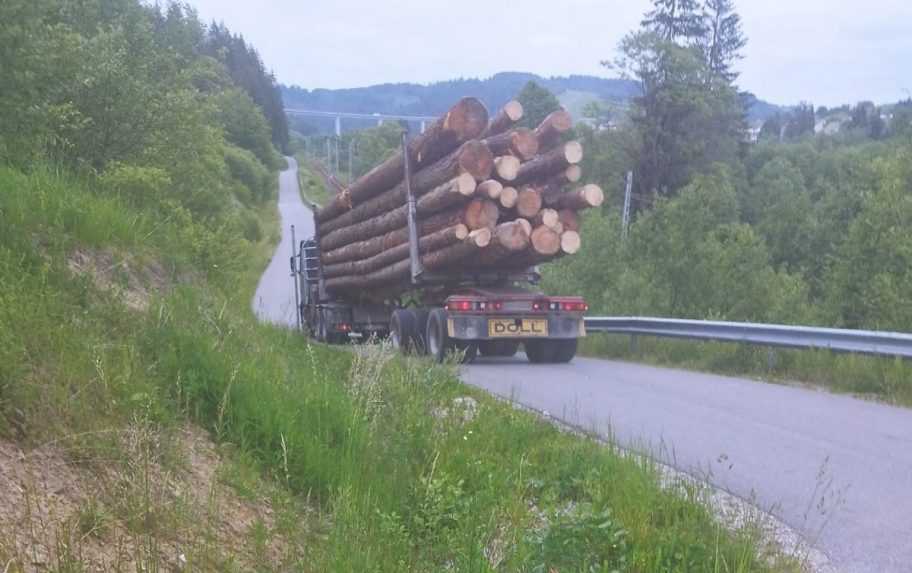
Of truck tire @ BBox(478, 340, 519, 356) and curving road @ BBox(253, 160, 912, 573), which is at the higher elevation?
curving road @ BBox(253, 160, 912, 573)

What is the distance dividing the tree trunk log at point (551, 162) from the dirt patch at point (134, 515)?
1117cm

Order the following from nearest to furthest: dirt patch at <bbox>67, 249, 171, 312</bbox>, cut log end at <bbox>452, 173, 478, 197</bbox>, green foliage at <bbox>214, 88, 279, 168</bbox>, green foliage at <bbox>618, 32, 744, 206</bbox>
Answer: dirt patch at <bbox>67, 249, 171, 312</bbox>, cut log end at <bbox>452, 173, 478, 197</bbox>, green foliage at <bbox>618, 32, 744, 206</bbox>, green foliage at <bbox>214, 88, 279, 168</bbox>

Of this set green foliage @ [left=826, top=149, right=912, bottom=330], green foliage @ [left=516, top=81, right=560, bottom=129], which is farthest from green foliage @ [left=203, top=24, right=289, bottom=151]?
green foliage @ [left=826, top=149, right=912, bottom=330]

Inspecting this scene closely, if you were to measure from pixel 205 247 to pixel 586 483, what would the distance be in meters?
9.43

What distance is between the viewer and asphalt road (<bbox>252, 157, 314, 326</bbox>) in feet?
53.2

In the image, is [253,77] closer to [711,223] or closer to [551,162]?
[711,223]

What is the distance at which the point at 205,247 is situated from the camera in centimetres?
1435

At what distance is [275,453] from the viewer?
17.8 feet

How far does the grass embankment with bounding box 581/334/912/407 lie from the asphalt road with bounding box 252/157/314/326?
588 centimetres

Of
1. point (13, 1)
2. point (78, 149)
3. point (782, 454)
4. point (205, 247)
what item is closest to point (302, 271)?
point (205, 247)

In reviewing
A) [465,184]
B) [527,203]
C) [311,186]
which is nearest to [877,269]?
[527,203]

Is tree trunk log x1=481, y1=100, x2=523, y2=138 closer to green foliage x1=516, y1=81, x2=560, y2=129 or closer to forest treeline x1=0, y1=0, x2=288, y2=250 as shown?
forest treeline x1=0, y1=0, x2=288, y2=250

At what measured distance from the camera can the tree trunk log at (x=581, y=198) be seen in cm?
1584

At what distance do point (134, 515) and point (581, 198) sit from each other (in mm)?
12372
